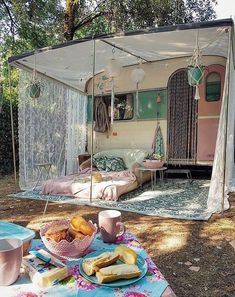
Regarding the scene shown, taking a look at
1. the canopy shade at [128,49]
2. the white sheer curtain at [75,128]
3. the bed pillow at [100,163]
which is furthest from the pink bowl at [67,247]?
the white sheer curtain at [75,128]

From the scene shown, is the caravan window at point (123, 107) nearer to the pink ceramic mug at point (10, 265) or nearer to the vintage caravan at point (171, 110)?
the vintage caravan at point (171, 110)

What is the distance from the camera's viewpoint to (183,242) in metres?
3.23

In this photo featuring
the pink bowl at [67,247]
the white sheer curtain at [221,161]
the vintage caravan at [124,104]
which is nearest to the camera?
the pink bowl at [67,247]

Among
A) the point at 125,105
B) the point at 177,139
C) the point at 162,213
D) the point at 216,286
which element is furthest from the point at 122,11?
the point at 216,286

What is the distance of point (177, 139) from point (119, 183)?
85.9 inches

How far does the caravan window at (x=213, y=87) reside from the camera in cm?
640

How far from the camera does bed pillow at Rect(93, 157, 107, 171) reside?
22.2ft

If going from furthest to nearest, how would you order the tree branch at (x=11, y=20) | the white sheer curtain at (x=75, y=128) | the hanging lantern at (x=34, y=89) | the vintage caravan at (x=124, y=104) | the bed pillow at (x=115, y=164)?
the tree branch at (x=11, y=20) → the white sheer curtain at (x=75, y=128) → the bed pillow at (x=115, y=164) → the vintage caravan at (x=124, y=104) → the hanging lantern at (x=34, y=89)

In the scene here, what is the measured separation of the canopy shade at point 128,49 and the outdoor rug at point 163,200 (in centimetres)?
235

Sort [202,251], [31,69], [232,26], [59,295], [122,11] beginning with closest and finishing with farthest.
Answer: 1. [59,295]
2. [202,251]
3. [232,26]
4. [31,69]
5. [122,11]

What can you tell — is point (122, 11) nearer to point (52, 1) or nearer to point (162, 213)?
point (52, 1)

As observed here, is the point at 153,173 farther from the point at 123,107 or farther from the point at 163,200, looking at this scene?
the point at 123,107

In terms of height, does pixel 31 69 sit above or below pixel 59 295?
above

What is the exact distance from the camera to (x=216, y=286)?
2.40 m
